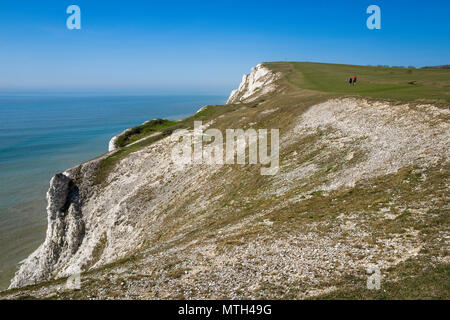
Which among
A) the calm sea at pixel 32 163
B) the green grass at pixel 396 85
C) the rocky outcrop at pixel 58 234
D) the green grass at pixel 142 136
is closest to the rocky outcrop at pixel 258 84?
the green grass at pixel 396 85

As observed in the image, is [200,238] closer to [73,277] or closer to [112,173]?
[73,277]

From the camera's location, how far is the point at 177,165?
43.0 meters

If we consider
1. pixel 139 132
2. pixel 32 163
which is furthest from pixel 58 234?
pixel 32 163

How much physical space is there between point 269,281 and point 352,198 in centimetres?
1066

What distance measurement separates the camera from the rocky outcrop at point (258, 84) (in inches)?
2835

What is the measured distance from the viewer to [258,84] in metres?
91.0

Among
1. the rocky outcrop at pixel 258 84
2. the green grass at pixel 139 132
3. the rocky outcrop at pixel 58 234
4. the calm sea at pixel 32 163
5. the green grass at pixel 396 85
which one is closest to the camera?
the green grass at pixel 396 85

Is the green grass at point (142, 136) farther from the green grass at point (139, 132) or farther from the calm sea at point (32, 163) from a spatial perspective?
the calm sea at point (32, 163)

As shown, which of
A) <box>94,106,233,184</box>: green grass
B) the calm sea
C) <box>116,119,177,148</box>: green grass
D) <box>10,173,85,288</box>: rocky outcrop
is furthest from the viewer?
<box>116,119,177,148</box>: green grass

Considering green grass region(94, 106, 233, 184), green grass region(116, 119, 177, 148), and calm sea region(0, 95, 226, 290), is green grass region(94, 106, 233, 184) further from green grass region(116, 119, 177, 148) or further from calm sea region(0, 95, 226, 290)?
calm sea region(0, 95, 226, 290)

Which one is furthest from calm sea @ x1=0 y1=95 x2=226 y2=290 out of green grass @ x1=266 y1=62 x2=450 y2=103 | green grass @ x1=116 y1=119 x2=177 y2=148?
green grass @ x1=266 y1=62 x2=450 y2=103

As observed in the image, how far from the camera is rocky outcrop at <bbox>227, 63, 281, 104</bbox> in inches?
2835

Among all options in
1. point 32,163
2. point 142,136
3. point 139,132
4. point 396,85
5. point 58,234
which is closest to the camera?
point 58,234

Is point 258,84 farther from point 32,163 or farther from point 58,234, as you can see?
point 32,163
